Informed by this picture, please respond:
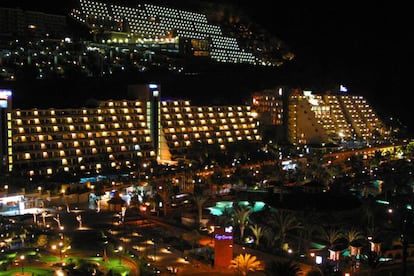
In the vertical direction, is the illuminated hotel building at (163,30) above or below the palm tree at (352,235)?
above

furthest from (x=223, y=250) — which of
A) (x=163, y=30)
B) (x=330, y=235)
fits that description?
(x=163, y=30)

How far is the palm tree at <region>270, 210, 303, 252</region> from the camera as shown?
27.1 metres

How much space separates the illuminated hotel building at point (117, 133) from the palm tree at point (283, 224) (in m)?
20.5

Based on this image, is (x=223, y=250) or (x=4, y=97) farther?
(x=4, y=97)

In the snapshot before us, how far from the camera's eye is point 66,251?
25.8 metres

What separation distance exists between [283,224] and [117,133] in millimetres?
27222

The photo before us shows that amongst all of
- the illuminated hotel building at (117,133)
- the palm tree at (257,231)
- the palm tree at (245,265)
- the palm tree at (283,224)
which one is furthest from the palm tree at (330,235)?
the illuminated hotel building at (117,133)

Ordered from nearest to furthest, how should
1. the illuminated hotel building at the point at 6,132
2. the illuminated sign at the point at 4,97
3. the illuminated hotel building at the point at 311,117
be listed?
1. the illuminated hotel building at the point at 6,132
2. the illuminated sign at the point at 4,97
3. the illuminated hotel building at the point at 311,117

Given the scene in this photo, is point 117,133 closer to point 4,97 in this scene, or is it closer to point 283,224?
point 4,97

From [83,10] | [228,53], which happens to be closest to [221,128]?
[83,10]

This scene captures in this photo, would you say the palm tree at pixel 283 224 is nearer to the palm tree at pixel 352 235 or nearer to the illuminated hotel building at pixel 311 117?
the palm tree at pixel 352 235

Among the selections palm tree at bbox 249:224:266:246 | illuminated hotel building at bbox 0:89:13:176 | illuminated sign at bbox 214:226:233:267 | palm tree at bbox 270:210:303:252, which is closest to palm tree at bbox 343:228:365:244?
palm tree at bbox 270:210:303:252

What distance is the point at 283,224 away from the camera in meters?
27.2

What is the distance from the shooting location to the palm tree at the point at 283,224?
27.1 m
